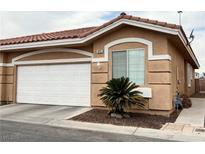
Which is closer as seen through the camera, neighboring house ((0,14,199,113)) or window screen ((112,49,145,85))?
neighboring house ((0,14,199,113))

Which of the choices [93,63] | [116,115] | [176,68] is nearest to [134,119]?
[116,115]

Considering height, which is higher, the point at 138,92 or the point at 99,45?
the point at 99,45

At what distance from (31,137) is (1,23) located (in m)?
7.09

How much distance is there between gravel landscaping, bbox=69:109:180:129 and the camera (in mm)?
7504

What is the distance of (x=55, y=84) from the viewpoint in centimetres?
1192

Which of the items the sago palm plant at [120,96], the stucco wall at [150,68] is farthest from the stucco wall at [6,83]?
the sago palm plant at [120,96]

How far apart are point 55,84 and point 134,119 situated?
17.9 feet

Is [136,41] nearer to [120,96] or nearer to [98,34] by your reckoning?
[98,34]

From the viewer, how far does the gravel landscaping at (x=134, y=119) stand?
24.6 feet

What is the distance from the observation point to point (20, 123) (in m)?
7.83

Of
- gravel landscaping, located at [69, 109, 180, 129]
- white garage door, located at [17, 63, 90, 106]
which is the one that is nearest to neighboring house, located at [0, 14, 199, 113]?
white garage door, located at [17, 63, 90, 106]

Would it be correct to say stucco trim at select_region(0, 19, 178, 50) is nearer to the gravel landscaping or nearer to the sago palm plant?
the sago palm plant

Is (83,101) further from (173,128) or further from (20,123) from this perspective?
(173,128)
